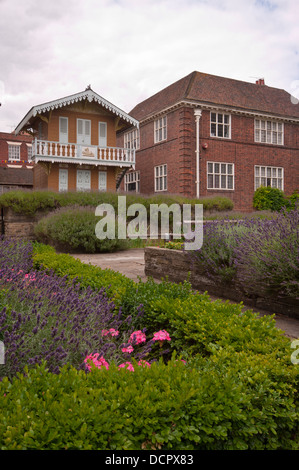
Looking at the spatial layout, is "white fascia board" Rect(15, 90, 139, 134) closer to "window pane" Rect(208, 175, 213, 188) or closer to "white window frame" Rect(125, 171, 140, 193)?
"white window frame" Rect(125, 171, 140, 193)

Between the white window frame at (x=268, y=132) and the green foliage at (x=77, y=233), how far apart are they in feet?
51.4

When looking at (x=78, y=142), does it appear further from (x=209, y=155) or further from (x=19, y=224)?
(x=19, y=224)

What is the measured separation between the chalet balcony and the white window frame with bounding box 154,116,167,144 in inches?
102

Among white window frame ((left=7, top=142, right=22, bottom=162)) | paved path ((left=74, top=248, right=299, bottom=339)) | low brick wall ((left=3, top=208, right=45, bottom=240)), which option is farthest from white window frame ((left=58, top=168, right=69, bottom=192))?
white window frame ((left=7, top=142, right=22, bottom=162))

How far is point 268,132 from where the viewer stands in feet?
80.3

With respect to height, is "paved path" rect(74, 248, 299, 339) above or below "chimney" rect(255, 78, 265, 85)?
below

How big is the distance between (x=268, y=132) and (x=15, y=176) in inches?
838

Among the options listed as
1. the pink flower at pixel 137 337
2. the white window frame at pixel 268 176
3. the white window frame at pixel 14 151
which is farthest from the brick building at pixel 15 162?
the pink flower at pixel 137 337

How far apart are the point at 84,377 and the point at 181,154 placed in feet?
65.9

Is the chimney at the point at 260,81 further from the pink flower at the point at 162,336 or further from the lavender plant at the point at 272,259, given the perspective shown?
the pink flower at the point at 162,336

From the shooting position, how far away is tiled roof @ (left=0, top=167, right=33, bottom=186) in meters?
31.6

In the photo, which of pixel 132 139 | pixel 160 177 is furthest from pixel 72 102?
pixel 132 139

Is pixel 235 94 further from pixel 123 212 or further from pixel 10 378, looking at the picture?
pixel 10 378

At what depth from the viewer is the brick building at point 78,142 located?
1994 centimetres
